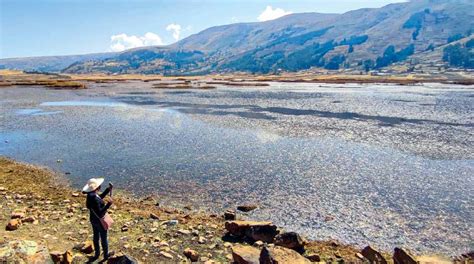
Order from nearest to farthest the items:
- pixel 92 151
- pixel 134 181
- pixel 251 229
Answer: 1. pixel 251 229
2. pixel 134 181
3. pixel 92 151

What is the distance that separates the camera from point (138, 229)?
56.3 ft

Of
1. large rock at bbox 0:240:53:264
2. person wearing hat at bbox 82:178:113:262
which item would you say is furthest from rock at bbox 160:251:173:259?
large rock at bbox 0:240:53:264

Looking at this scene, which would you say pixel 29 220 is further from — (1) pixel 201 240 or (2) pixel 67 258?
(1) pixel 201 240

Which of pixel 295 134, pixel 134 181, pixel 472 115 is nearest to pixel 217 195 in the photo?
pixel 134 181

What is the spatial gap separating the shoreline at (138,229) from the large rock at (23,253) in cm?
153

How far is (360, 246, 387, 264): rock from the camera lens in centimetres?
1427

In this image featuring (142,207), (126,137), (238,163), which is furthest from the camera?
(126,137)

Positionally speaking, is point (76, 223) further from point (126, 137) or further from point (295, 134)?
point (295, 134)

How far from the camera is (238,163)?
3180cm

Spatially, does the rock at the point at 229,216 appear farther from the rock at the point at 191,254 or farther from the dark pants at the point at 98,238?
the dark pants at the point at 98,238

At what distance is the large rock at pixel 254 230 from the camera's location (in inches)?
635

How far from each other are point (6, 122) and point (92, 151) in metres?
29.6

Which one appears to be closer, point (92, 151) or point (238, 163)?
point (238, 163)

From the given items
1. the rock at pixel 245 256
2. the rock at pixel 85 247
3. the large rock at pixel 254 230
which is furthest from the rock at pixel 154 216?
the rock at pixel 245 256
